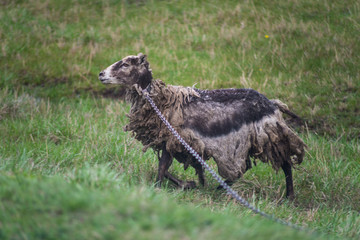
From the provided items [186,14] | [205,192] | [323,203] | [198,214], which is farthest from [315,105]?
[198,214]

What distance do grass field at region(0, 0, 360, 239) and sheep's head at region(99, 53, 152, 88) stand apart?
1076 mm

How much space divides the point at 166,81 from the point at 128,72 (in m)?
3.56

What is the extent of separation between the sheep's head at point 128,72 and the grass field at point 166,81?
1076 mm

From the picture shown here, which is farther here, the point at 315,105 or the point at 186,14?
the point at 186,14

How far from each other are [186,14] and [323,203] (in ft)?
23.3

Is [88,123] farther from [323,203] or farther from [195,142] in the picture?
[323,203]

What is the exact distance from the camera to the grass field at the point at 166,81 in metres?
2.78

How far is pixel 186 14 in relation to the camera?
1092 centimetres

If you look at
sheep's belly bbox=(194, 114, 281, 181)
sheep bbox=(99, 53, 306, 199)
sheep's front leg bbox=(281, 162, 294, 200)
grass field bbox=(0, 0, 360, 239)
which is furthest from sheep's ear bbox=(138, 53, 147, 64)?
sheep's front leg bbox=(281, 162, 294, 200)

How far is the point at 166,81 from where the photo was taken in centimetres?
831

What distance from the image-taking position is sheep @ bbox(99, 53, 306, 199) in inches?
188

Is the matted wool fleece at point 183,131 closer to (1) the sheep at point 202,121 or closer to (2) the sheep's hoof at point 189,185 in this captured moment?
(1) the sheep at point 202,121

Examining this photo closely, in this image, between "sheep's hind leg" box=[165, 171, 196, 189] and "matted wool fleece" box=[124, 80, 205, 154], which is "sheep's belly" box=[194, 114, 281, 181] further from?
"sheep's hind leg" box=[165, 171, 196, 189]

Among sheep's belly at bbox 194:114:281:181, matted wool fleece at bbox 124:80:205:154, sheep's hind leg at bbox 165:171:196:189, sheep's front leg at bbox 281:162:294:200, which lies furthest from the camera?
sheep's front leg at bbox 281:162:294:200
